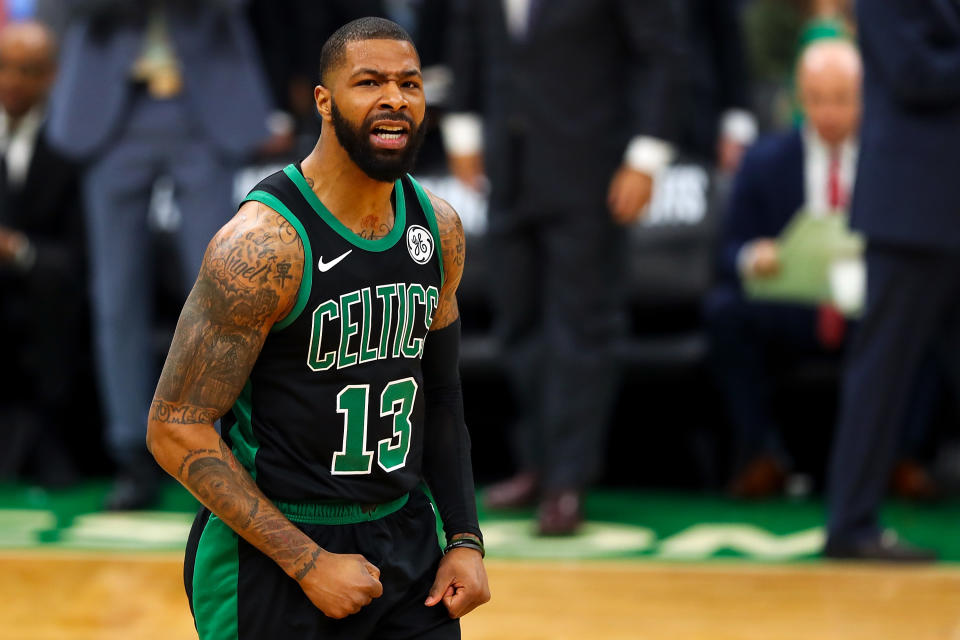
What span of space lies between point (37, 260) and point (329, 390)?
10.7 ft

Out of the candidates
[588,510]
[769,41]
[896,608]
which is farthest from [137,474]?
[769,41]

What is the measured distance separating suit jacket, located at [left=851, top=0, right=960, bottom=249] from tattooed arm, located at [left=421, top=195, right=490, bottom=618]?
1.81m

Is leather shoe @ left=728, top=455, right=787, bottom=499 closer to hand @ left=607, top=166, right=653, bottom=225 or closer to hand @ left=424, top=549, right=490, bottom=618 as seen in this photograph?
hand @ left=607, top=166, right=653, bottom=225

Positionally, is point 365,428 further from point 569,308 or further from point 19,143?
point 19,143

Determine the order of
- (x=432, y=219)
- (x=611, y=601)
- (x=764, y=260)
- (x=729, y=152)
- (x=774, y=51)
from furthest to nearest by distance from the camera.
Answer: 1. (x=774, y=51)
2. (x=729, y=152)
3. (x=764, y=260)
4. (x=611, y=601)
5. (x=432, y=219)

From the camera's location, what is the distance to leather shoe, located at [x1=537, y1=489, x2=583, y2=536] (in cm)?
424

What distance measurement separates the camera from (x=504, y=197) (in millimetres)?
4363

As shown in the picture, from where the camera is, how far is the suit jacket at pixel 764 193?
487cm

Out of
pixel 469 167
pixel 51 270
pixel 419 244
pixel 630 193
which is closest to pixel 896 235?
pixel 630 193

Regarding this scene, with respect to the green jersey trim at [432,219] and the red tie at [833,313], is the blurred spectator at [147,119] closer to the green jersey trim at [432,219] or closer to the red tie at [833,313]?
the red tie at [833,313]

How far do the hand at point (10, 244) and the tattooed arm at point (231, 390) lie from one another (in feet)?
10.5

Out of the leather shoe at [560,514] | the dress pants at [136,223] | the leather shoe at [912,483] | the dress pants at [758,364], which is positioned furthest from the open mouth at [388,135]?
the leather shoe at [912,483]

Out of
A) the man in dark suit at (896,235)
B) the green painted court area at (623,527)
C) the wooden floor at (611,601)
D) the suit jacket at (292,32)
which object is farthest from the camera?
the suit jacket at (292,32)

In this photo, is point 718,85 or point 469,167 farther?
point 718,85
